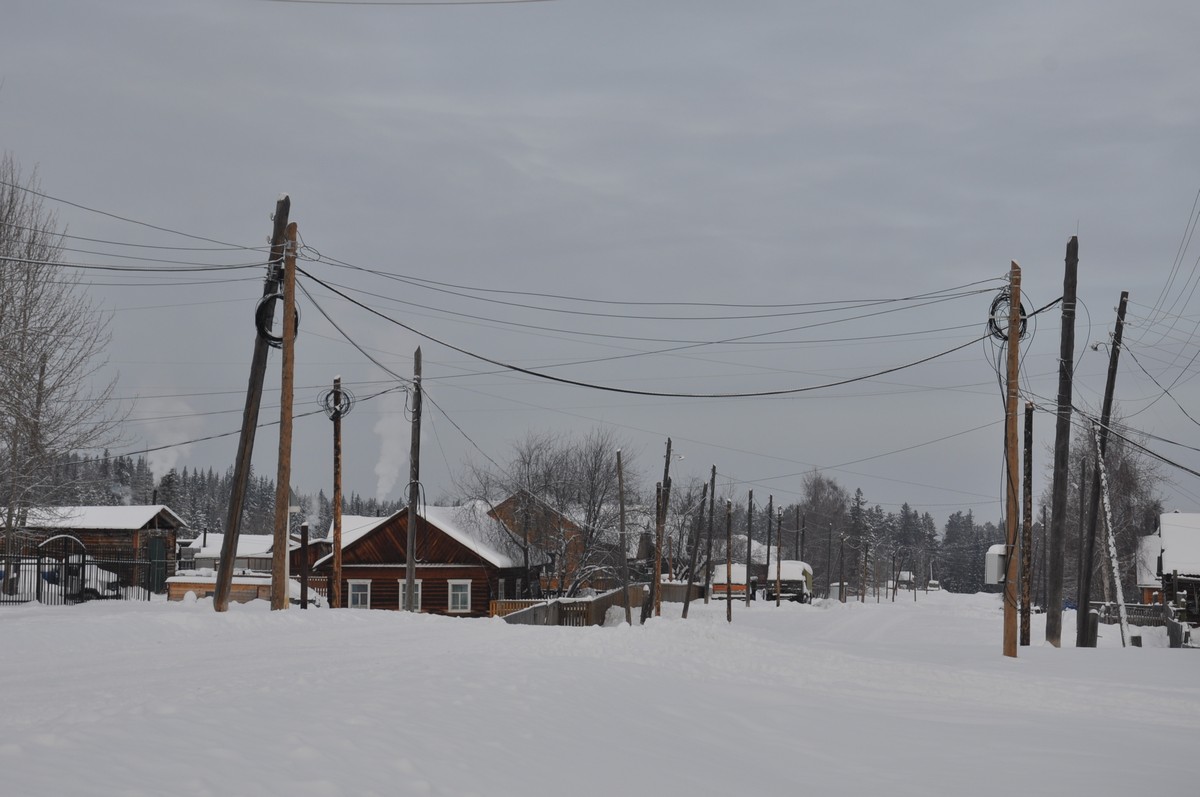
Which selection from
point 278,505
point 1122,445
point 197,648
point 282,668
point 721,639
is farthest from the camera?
point 1122,445

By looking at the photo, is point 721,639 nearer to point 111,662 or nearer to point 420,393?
point 420,393

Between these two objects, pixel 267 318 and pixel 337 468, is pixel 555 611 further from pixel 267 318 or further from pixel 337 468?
pixel 267 318

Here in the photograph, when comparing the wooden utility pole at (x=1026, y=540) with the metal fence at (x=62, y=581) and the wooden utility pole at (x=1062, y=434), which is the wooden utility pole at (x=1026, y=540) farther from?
the metal fence at (x=62, y=581)

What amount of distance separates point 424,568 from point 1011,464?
112ft

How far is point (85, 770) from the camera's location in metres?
6.09

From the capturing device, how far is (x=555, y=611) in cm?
3719

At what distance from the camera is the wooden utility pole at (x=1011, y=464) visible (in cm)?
2141

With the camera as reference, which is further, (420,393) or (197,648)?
(420,393)

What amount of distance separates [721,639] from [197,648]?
1562 cm

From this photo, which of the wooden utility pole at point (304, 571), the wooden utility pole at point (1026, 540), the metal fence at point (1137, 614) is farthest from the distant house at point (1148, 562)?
the wooden utility pole at point (304, 571)

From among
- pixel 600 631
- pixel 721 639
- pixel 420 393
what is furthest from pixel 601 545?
pixel 600 631

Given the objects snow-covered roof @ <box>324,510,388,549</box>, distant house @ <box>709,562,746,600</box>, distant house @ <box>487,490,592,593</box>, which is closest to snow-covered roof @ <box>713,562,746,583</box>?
distant house @ <box>709,562,746,600</box>

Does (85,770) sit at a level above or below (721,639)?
above

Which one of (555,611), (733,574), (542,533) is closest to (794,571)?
(733,574)
